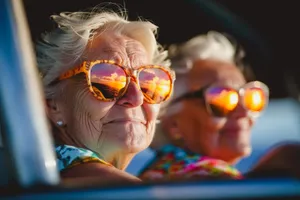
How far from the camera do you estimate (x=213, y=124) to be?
4.86m

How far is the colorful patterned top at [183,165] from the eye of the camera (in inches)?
167

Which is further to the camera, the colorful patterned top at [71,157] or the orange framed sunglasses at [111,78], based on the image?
the orange framed sunglasses at [111,78]

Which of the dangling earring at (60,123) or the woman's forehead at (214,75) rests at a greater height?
the dangling earring at (60,123)

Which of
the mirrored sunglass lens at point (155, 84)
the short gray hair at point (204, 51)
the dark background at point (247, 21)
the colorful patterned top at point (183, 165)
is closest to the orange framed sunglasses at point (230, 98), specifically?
the short gray hair at point (204, 51)

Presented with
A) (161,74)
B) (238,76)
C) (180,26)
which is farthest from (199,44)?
(161,74)

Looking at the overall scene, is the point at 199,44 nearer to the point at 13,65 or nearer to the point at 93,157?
the point at 93,157

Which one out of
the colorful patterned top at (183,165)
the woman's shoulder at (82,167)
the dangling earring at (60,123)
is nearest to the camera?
the woman's shoulder at (82,167)

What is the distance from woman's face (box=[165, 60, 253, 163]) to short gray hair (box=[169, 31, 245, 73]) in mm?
72

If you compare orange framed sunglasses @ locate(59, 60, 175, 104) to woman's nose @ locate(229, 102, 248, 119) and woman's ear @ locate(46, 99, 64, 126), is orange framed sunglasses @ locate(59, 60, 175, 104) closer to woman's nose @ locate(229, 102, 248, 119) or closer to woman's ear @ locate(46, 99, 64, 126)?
woman's ear @ locate(46, 99, 64, 126)

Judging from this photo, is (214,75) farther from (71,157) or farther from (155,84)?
(71,157)

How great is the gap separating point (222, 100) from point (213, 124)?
18cm

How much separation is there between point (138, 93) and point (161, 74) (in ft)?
0.75

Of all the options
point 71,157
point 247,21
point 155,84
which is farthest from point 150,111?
point 247,21

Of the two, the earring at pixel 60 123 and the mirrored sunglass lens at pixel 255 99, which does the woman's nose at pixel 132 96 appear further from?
the mirrored sunglass lens at pixel 255 99
